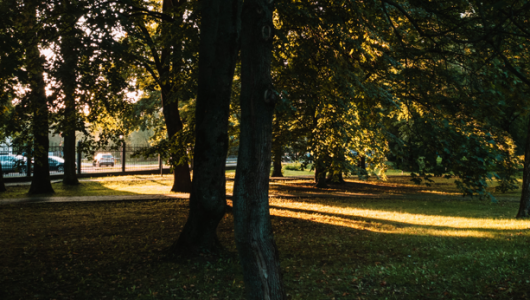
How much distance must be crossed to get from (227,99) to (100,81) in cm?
412

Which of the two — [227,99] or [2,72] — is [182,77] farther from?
[2,72]

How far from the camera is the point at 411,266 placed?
7367 millimetres

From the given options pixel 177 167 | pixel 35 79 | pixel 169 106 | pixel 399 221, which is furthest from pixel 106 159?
pixel 399 221

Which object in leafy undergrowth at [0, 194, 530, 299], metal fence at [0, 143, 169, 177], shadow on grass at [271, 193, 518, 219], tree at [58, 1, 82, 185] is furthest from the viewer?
metal fence at [0, 143, 169, 177]

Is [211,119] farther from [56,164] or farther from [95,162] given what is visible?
[95,162]

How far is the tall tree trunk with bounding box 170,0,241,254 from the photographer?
24.5ft

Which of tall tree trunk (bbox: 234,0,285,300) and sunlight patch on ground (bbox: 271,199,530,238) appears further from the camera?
sunlight patch on ground (bbox: 271,199,530,238)

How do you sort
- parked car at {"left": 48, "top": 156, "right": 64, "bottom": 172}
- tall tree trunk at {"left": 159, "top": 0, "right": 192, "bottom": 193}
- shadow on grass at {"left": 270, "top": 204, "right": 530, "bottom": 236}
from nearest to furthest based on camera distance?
shadow on grass at {"left": 270, "top": 204, "right": 530, "bottom": 236} < tall tree trunk at {"left": 159, "top": 0, "right": 192, "bottom": 193} < parked car at {"left": 48, "top": 156, "right": 64, "bottom": 172}

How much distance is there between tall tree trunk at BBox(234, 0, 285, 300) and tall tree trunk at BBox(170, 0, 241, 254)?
325 centimetres

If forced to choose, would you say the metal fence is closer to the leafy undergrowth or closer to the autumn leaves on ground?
the autumn leaves on ground

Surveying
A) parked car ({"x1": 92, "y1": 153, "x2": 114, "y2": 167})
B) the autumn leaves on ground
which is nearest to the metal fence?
parked car ({"x1": 92, "y1": 153, "x2": 114, "y2": 167})

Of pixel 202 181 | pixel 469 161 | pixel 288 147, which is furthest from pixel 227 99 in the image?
pixel 288 147

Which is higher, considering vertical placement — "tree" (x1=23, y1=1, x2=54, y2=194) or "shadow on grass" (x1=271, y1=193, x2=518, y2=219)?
"tree" (x1=23, y1=1, x2=54, y2=194)

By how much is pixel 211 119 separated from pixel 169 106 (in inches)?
355
